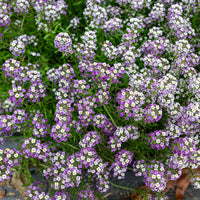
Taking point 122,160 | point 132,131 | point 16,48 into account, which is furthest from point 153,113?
point 16,48

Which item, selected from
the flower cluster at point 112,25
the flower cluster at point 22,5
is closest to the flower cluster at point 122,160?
the flower cluster at point 112,25

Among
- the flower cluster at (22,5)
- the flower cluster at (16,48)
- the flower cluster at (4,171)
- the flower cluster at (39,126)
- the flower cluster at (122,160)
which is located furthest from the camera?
the flower cluster at (22,5)

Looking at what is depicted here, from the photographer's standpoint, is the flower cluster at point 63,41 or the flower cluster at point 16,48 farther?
the flower cluster at point 16,48

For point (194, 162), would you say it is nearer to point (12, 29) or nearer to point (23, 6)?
point (23, 6)

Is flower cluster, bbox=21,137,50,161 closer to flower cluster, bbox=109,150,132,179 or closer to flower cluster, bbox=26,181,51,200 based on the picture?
flower cluster, bbox=26,181,51,200

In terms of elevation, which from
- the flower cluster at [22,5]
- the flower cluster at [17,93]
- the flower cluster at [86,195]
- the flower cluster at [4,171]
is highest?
the flower cluster at [22,5]

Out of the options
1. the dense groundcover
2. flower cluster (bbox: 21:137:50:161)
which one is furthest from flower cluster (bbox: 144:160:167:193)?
flower cluster (bbox: 21:137:50:161)

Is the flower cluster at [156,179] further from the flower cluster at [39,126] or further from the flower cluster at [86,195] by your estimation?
the flower cluster at [39,126]

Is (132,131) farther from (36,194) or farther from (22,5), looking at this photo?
(22,5)
